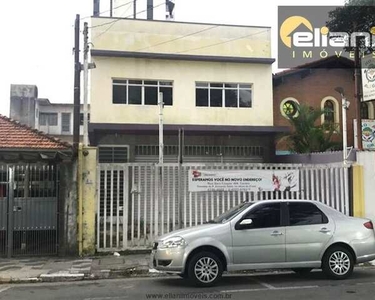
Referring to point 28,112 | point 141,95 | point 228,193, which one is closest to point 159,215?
point 228,193

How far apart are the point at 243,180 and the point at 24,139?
6.13 metres

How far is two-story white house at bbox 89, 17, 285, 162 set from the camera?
1972 cm

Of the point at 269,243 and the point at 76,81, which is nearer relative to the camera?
the point at 269,243

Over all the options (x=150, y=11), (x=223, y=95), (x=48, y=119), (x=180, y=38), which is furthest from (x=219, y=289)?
(x=48, y=119)

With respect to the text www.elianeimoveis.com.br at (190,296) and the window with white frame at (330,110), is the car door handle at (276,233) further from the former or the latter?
the window with white frame at (330,110)

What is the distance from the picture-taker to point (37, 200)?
39.8 ft

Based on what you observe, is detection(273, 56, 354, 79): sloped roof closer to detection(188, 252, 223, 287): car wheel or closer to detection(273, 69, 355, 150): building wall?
detection(273, 69, 355, 150): building wall

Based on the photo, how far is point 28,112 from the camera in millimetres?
35625

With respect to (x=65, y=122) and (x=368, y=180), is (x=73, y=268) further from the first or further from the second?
(x=65, y=122)

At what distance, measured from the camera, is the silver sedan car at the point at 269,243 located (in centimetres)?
820

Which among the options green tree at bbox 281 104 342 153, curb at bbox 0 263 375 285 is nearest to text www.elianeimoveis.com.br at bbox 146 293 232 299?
curb at bbox 0 263 375 285

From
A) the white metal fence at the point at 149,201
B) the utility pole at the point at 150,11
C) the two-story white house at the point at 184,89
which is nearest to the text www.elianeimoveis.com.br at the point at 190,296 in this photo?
the white metal fence at the point at 149,201

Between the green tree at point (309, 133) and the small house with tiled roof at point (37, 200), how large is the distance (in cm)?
1145

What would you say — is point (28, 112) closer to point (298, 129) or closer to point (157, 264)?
point (298, 129)
